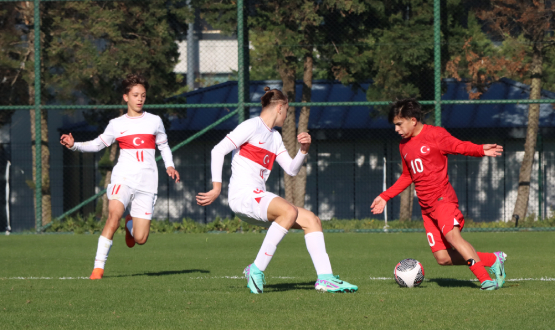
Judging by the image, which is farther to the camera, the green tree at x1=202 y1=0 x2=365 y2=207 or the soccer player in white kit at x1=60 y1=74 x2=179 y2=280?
the green tree at x1=202 y1=0 x2=365 y2=207

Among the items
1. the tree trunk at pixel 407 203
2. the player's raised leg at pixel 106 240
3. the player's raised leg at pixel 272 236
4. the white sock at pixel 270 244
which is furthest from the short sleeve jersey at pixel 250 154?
the tree trunk at pixel 407 203

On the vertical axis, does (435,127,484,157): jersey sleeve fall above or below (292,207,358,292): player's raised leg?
above

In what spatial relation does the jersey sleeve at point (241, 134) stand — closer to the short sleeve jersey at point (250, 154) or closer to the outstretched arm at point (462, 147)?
the short sleeve jersey at point (250, 154)

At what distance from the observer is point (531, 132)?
658 inches

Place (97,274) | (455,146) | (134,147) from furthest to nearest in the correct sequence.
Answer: (134,147) < (97,274) < (455,146)

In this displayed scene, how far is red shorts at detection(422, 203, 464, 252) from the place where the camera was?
240 inches

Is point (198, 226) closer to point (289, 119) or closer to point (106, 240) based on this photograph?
point (289, 119)

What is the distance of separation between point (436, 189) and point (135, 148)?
10.3ft

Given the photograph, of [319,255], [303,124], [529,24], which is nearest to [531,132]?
[529,24]

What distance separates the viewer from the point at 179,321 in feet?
15.0

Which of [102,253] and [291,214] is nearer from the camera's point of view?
[291,214]

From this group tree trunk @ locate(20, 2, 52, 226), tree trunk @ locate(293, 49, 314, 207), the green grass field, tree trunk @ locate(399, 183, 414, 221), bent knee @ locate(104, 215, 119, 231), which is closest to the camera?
the green grass field

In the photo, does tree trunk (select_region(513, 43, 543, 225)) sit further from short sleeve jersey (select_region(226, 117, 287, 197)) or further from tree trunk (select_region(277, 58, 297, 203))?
short sleeve jersey (select_region(226, 117, 287, 197))

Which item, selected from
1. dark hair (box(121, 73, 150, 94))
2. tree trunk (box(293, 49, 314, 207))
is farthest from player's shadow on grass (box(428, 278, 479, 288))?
tree trunk (box(293, 49, 314, 207))
